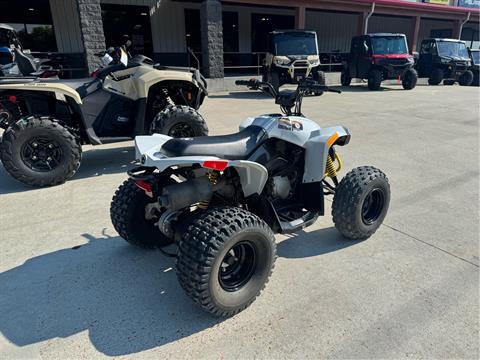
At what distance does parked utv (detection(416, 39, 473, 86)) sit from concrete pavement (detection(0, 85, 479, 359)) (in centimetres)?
1508

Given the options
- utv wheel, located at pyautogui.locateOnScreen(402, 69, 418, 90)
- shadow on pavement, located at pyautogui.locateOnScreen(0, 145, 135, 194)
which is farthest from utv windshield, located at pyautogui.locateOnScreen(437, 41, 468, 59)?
shadow on pavement, located at pyautogui.locateOnScreen(0, 145, 135, 194)

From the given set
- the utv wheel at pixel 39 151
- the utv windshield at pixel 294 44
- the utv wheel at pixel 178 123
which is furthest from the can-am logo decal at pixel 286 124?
the utv windshield at pixel 294 44

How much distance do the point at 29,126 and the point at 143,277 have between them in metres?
2.68

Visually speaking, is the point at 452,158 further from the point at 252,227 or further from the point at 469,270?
the point at 252,227

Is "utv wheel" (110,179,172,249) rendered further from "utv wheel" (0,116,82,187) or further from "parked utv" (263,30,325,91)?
"parked utv" (263,30,325,91)

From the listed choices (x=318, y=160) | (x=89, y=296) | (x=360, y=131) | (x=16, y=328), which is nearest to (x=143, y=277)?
(x=89, y=296)

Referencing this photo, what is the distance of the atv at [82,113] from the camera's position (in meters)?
4.36

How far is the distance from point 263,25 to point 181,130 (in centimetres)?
1897

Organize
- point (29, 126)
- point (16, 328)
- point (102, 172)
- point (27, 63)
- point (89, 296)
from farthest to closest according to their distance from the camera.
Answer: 1. point (27, 63)
2. point (102, 172)
3. point (29, 126)
4. point (89, 296)
5. point (16, 328)

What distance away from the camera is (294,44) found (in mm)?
13328

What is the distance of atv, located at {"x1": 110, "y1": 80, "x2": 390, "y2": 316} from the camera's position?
217 centimetres

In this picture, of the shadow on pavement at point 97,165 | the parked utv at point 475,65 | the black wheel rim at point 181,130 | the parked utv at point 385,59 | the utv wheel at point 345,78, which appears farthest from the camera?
the parked utv at point 475,65

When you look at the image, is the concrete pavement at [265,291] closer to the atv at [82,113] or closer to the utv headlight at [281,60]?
the atv at [82,113]

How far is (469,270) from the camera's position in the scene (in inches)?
113
